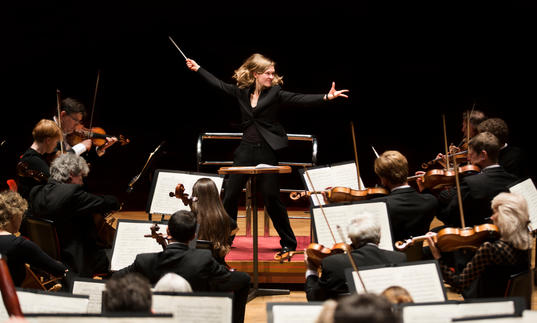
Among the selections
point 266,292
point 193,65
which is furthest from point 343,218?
point 193,65

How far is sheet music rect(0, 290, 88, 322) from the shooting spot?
2.51 metres

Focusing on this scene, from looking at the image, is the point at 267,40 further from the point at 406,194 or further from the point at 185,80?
the point at 406,194

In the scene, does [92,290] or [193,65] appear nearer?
[92,290]

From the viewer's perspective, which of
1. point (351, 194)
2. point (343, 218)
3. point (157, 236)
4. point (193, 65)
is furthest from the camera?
point (193, 65)

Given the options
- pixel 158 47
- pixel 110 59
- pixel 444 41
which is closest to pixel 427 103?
pixel 444 41

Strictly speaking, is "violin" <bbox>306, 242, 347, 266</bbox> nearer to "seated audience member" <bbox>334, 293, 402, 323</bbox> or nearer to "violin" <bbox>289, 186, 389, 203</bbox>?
"violin" <bbox>289, 186, 389, 203</bbox>

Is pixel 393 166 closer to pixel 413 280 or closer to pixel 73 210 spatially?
pixel 413 280

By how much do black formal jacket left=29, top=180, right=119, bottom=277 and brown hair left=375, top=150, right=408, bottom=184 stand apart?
5.67 ft

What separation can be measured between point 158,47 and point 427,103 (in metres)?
3.42

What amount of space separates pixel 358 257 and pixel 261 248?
2.37 meters

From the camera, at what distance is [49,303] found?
2.53 m

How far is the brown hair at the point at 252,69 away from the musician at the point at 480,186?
1.69 m

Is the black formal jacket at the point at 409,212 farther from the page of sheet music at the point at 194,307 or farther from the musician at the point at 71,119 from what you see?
the musician at the point at 71,119

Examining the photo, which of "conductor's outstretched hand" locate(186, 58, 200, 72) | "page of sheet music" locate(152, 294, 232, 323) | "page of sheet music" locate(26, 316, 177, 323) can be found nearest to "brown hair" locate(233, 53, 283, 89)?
"conductor's outstretched hand" locate(186, 58, 200, 72)
